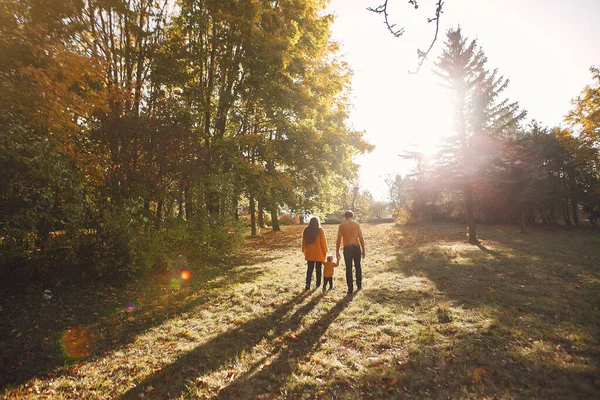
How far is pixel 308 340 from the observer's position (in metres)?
4.77

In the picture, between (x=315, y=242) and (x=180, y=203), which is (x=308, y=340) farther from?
(x=180, y=203)

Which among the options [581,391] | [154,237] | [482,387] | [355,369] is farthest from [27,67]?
[581,391]

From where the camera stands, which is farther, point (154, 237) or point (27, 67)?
point (154, 237)

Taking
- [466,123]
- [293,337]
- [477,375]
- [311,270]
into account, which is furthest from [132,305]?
[466,123]

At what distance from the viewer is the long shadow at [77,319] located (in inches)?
157

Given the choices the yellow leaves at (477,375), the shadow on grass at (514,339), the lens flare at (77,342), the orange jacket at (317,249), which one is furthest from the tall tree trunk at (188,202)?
the yellow leaves at (477,375)

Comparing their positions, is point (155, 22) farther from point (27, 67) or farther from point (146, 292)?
point (146, 292)

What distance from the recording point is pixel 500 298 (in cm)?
637

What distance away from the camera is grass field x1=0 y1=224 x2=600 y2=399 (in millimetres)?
3436

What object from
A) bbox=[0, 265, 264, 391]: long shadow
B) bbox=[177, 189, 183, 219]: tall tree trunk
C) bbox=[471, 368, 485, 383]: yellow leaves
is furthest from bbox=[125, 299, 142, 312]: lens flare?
bbox=[471, 368, 485, 383]: yellow leaves

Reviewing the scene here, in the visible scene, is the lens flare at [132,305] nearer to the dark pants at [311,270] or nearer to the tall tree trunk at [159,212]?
the tall tree trunk at [159,212]

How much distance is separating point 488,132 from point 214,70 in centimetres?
1663

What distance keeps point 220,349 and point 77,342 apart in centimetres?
238

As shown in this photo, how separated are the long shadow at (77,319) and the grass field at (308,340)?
0.03 m
